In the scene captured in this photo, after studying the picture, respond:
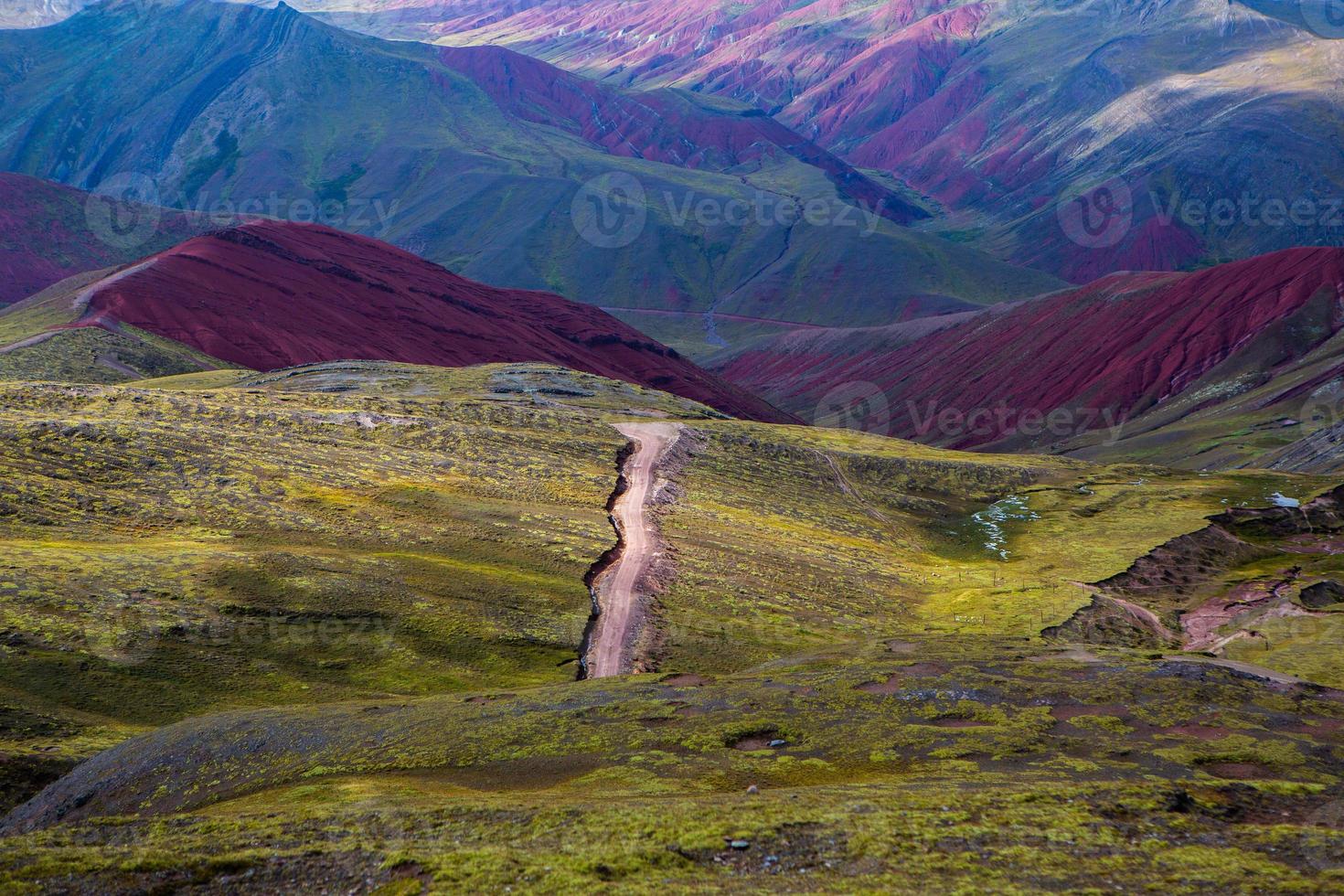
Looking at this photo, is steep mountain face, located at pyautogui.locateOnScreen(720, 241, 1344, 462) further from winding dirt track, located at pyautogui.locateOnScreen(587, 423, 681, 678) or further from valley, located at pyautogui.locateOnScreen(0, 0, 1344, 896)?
winding dirt track, located at pyautogui.locateOnScreen(587, 423, 681, 678)

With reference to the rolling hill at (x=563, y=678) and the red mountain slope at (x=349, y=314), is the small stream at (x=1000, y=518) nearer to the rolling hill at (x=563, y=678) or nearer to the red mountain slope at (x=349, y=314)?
the rolling hill at (x=563, y=678)

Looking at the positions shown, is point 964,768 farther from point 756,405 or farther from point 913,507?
point 756,405

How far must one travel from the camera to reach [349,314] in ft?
455

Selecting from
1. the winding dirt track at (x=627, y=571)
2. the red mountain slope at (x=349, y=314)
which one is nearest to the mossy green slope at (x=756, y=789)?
the winding dirt track at (x=627, y=571)

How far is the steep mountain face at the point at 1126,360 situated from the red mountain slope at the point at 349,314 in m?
28.6

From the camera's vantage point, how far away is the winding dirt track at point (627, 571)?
4450 cm

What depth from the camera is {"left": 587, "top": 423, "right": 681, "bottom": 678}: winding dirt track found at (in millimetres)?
44500

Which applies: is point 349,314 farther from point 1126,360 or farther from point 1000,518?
point 1126,360
